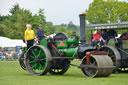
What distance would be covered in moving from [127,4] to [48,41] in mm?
40121

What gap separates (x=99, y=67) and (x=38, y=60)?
300cm

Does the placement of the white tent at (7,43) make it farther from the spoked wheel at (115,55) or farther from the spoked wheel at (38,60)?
the spoked wheel at (115,55)

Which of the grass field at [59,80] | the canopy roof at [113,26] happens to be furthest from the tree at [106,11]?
the grass field at [59,80]

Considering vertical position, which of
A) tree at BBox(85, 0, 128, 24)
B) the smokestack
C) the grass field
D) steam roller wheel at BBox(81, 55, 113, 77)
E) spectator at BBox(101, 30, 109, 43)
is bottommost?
the grass field

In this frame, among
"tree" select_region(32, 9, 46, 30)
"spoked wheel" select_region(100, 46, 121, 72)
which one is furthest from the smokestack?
"tree" select_region(32, 9, 46, 30)

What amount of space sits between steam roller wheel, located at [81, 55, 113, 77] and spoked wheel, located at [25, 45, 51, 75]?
1.60 meters

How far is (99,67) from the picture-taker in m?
11.5

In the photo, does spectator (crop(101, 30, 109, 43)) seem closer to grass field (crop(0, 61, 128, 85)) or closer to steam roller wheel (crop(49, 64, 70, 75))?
steam roller wheel (crop(49, 64, 70, 75))

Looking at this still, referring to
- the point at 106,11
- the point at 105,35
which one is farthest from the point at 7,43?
the point at 105,35

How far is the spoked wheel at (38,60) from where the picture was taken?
1321 cm

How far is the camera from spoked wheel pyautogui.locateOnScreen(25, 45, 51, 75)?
1321cm

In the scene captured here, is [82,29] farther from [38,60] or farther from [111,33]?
[111,33]

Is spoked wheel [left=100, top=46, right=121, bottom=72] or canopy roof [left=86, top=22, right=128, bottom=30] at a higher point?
canopy roof [left=86, top=22, right=128, bottom=30]

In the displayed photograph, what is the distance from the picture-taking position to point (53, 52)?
13.8 meters
